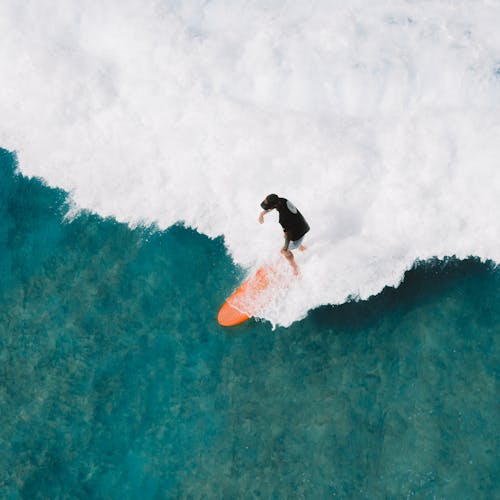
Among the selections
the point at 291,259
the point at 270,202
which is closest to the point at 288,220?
the point at 270,202

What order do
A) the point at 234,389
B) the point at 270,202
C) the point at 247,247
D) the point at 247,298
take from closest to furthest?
the point at 270,202 → the point at 234,389 → the point at 247,298 → the point at 247,247

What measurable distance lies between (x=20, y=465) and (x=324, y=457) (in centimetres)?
415

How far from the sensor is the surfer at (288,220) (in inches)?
259

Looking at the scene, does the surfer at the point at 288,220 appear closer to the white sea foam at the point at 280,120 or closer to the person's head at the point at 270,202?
the person's head at the point at 270,202

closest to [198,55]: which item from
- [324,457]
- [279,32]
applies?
[279,32]

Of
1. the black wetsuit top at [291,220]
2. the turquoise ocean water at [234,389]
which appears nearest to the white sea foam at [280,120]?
the turquoise ocean water at [234,389]

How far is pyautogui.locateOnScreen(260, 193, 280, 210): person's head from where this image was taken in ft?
21.3

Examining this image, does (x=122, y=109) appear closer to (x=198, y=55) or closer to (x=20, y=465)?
(x=198, y=55)

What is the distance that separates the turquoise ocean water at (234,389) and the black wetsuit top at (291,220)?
130 cm

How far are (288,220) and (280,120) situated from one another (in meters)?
2.68

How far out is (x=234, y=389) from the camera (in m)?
7.26

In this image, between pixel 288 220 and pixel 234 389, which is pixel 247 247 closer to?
pixel 288 220

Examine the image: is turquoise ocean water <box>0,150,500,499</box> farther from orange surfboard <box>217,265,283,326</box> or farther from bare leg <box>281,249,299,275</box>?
bare leg <box>281,249,299,275</box>

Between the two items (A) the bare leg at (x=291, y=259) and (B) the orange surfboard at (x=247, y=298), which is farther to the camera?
(B) the orange surfboard at (x=247, y=298)
